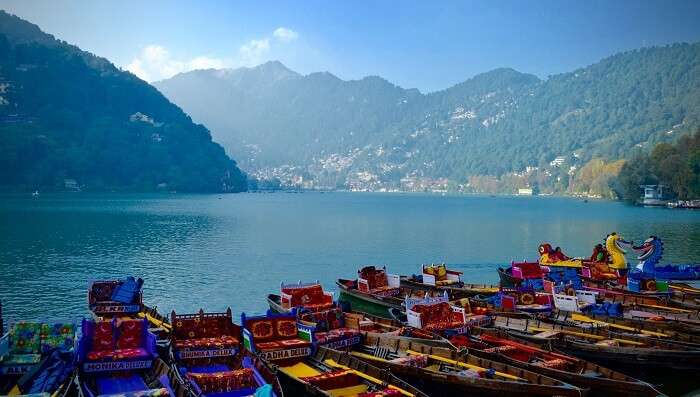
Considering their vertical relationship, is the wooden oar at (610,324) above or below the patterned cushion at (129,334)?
below

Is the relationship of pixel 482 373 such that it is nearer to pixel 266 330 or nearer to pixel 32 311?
pixel 266 330

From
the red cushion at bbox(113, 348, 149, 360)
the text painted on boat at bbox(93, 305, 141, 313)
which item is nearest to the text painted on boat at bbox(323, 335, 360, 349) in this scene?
the red cushion at bbox(113, 348, 149, 360)

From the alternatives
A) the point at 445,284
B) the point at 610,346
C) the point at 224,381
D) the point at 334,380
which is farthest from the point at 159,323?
the point at 445,284

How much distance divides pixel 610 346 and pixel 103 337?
59.4ft

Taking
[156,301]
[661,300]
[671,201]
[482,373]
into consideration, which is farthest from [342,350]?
[671,201]

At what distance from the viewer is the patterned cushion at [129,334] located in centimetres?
2008

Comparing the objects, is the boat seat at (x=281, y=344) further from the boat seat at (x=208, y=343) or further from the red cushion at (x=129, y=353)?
the red cushion at (x=129, y=353)

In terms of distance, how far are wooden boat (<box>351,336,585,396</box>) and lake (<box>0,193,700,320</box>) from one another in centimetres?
1961

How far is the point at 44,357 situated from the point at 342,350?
32.4 ft

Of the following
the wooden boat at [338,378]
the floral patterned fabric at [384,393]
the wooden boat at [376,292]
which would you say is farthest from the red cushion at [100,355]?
the wooden boat at [376,292]

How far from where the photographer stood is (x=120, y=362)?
1862cm

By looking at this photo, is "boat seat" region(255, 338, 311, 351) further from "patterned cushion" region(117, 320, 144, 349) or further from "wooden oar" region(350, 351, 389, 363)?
"patterned cushion" region(117, 320, 144, 349)

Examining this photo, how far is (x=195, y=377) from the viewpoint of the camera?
1750 cm

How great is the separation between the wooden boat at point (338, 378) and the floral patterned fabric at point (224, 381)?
1.65 m
